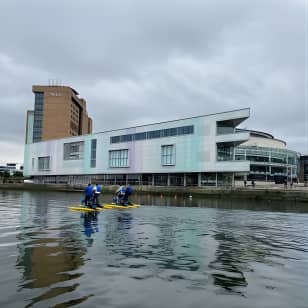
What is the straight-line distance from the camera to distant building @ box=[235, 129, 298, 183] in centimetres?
11675

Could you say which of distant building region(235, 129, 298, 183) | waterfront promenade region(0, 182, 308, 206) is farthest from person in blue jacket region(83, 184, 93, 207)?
distant building region(235, 129, 298, 183)

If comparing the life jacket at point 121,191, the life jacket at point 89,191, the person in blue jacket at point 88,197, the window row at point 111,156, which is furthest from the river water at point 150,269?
the window row at point 111,156

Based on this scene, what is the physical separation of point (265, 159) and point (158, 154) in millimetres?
48994

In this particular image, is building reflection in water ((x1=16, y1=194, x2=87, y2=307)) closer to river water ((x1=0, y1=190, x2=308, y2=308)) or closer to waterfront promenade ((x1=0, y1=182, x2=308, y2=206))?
river water ((x1=0, y1=190, x2=308, y2=308))

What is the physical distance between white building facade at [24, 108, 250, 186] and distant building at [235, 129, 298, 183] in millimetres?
31484

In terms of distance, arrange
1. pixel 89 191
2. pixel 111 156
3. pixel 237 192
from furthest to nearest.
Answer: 1. pixel 111 156
2. pixel 237 192
3. pixel 89 191

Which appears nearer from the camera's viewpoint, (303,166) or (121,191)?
(121,191)

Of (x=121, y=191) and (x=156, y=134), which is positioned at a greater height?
(x=156, y=134)

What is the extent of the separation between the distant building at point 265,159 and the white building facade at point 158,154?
3148cm

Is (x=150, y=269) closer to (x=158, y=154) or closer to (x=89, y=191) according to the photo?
(x=89, y=191)

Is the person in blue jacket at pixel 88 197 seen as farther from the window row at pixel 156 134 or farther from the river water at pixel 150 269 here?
the window row at pixel 156 134

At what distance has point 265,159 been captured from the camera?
392 feet

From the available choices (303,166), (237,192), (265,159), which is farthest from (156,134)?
(303,166)

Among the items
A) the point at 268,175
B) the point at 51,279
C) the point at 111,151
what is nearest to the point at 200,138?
the point at 111,151
